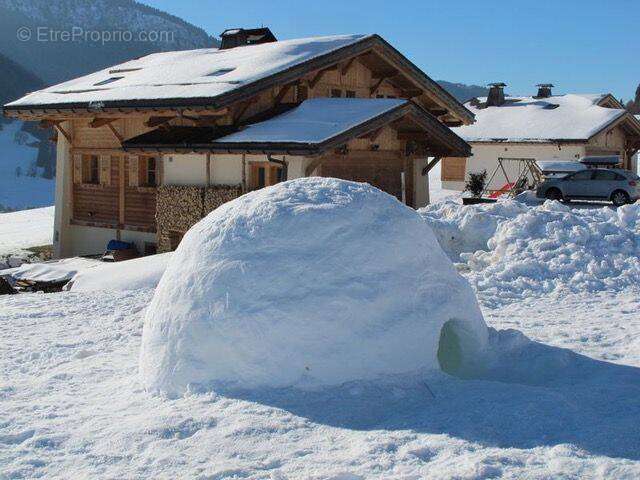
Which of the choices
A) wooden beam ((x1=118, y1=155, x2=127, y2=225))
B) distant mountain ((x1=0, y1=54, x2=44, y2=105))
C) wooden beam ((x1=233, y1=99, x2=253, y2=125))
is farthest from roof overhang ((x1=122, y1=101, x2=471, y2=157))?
distant mountain ((x1=0, y1=54, x2=44, y2=105))

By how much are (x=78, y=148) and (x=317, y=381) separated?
1607 centimetres

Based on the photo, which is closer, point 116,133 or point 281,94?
point 281,94

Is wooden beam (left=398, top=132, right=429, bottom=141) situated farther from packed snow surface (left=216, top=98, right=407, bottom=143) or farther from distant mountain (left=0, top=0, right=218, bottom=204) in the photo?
distant mountain (left=0, top=0, right=218, bottom=204)

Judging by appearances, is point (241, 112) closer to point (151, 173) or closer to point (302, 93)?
point (302, 93)

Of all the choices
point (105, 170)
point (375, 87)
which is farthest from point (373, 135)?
point (105, 170)

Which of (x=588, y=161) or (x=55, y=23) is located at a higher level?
(x=55, y=23)

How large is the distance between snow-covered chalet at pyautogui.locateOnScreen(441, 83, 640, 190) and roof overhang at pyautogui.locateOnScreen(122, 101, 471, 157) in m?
13.4

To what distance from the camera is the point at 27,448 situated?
19.3 feet

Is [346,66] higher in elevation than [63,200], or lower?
higher

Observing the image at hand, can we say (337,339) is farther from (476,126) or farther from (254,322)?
(476,126)

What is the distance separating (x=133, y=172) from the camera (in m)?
19.7

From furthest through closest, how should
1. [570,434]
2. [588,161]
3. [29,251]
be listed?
[588,161]
[29,251]
[570,434]

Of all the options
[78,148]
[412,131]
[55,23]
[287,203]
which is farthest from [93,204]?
[55,23]

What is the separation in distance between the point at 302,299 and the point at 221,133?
37.2 ft
